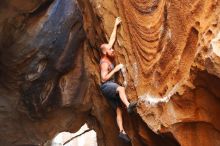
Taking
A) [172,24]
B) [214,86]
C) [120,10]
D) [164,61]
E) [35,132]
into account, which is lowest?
[35,132]

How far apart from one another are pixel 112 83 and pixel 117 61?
418 millimetres

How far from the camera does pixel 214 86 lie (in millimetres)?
4273

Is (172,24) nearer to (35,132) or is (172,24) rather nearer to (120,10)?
(120,10)

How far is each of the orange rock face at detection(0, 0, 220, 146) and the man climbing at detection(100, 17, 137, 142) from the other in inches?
4.3

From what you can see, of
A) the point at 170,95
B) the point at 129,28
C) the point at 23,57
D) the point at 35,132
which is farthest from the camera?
the point at 35,132

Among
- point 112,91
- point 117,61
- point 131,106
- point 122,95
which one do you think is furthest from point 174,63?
point 117,61

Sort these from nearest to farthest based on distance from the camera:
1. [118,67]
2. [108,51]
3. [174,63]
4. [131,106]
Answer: [174,63]
[131,106]
[118,67]
[108,51]

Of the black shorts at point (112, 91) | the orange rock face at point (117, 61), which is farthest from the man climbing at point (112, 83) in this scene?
the orange rock face at point (117, 61)

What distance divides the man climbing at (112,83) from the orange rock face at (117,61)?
110 mm

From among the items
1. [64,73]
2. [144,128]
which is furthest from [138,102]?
[64,73]

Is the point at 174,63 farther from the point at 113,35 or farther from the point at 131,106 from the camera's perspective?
the point at 113,35

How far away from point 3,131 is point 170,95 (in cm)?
631

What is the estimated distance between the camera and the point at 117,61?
6285 mm

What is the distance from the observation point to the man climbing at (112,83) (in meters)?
5.83
